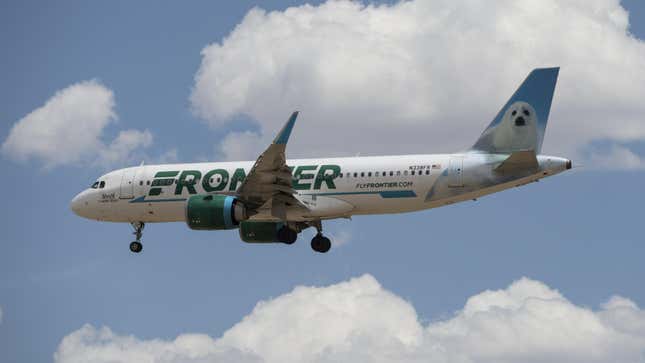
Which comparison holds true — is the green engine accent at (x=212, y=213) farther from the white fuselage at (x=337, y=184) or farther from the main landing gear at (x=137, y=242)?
the main landing gear at (x=137, y=242)

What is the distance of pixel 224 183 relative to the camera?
182ft

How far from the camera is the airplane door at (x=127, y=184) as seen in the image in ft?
188

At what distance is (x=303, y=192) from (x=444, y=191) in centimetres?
646

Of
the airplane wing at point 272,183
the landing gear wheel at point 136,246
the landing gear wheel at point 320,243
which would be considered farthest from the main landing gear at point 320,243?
the landing gear wheel at point 136,246

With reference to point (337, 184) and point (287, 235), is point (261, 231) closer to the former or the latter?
point (287, 235)

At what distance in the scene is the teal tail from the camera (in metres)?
52.8

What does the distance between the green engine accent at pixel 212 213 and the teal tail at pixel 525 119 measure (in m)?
11.0

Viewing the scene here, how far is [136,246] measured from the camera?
58562mm

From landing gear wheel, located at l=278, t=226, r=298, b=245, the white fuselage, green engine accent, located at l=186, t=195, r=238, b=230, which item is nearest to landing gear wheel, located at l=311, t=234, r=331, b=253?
landing gear wheel, located at l=278, t=226, r=298, b=245

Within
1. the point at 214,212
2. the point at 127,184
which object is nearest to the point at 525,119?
the point at 214,212

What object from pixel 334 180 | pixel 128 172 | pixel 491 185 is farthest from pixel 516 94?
pixel 128 172

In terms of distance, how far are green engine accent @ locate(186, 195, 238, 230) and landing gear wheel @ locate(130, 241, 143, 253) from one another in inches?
274

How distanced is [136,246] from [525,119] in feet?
63.6

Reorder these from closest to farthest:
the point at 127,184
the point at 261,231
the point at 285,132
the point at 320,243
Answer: the point at 285,132
the point at 127,184
the point at 320,243
the point at 261,231
